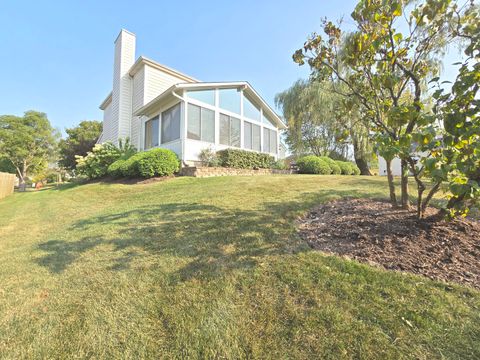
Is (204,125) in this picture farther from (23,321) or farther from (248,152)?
(23,321)

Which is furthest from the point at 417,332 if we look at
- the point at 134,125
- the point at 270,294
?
the point at 134,125

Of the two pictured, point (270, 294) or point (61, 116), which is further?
point (61, 116)

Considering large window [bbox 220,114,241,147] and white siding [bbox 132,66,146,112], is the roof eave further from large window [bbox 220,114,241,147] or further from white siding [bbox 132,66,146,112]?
large window [bbox 220,114,241,147]

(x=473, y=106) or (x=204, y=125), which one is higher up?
(x=204, y=125)

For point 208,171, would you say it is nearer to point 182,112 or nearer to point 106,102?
point 182,112

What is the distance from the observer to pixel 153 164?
348 inches

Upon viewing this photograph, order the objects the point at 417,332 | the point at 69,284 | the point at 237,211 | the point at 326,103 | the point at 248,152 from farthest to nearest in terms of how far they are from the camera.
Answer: the point at 326,103 < the point at 248,152 < the point at 237,211 < the point at 69,284 < the point at 417,332

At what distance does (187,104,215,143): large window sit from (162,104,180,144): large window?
0.65 metres

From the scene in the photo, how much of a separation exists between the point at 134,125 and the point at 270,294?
47.7 ft

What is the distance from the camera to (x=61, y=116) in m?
28.5

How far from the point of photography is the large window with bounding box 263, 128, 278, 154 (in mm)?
14000

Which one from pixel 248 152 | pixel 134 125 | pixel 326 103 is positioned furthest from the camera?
pixel 326 103

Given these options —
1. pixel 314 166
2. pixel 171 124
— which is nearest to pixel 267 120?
pixel 314 166

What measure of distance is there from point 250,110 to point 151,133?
5.93 metres
